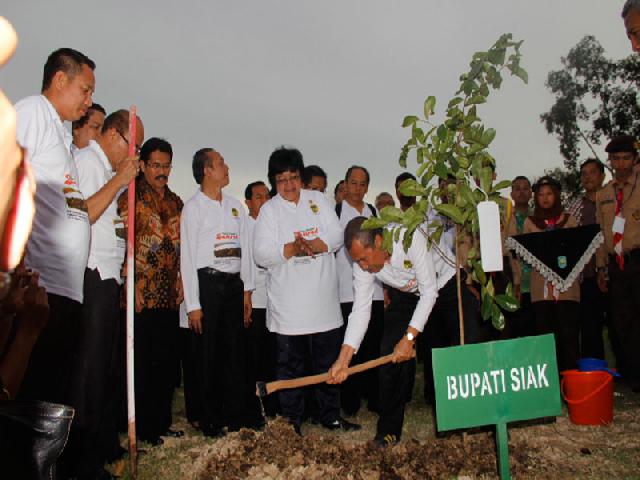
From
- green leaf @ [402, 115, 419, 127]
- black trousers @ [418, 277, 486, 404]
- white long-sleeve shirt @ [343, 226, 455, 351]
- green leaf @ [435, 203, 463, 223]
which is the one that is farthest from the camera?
black trousers @ [418, 277, 486, 404]

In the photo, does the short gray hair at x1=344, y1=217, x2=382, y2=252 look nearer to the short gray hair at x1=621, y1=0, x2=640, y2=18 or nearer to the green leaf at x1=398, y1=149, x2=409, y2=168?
the green leaf at x1=398, y1=149, x2=409, y2=168

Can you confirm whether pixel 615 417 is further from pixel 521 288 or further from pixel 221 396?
pixel 221 396

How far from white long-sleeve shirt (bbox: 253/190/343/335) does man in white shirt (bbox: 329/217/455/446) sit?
64 centimetres

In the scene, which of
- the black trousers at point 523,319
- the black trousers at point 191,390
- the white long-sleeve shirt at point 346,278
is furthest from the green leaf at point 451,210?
the black trousers at point 523,319

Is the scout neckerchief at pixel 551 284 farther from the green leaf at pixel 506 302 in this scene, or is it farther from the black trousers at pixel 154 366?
the black trousers at pixel 154 366

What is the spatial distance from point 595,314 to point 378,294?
2550 mm

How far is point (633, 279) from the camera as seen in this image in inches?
222

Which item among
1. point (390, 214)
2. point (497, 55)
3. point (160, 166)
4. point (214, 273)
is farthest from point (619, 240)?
point (160, 166)

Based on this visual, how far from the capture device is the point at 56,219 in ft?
9.74

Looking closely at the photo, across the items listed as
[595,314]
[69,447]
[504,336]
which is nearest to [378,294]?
[504,336]

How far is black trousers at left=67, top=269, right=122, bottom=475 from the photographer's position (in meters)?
3.42

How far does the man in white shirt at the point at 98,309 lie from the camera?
3408mm

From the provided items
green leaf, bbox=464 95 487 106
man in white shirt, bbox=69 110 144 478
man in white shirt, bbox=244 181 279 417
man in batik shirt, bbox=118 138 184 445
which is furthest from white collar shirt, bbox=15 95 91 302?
man in white shirt, bbox=244 181 279 417

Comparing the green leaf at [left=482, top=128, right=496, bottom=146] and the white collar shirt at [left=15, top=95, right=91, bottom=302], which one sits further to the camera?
the green leaf at [left=482, top=128, right=496, bottom=146]
